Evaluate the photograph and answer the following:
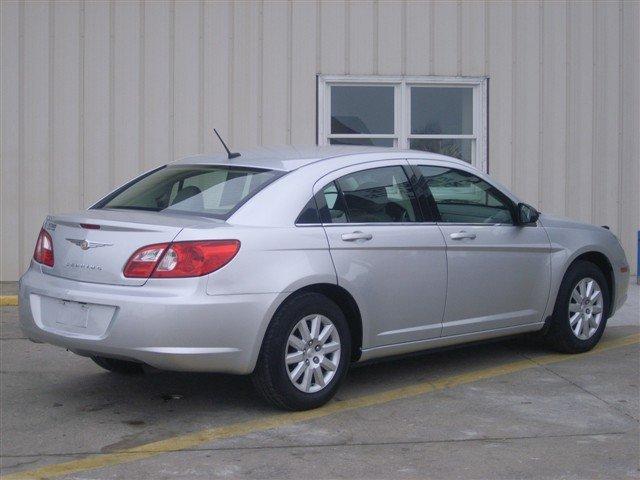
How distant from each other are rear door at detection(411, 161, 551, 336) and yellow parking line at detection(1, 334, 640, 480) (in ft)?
1.12

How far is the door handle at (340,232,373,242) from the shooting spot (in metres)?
6.49

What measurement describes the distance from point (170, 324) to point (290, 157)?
1660mm

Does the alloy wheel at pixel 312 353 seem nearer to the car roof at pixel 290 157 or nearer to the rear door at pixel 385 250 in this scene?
the rear door at pixel 385 250

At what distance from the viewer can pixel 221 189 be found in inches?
258

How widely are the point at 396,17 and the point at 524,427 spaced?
678 centimetres

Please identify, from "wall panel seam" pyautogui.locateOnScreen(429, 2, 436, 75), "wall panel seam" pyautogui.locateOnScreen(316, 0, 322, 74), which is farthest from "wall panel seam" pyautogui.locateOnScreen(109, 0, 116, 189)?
"wall panel seam" pyautogui.locateOnScreen(429, 2, 436, 75)

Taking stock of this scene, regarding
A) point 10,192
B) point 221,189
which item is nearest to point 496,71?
point 10,192

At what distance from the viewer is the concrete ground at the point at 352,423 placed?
534cm

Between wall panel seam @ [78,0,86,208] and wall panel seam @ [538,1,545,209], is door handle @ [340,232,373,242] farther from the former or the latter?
wall panel seam @ [538,1,545,209]

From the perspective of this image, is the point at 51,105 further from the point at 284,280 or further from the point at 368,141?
the point at 284,280

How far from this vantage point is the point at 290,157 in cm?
695

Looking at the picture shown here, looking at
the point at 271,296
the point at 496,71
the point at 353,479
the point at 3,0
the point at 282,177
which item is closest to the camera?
the point at 353,479

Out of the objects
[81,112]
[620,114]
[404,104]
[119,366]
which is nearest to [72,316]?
[119,366]

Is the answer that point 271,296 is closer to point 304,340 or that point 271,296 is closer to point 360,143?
point 304,340
